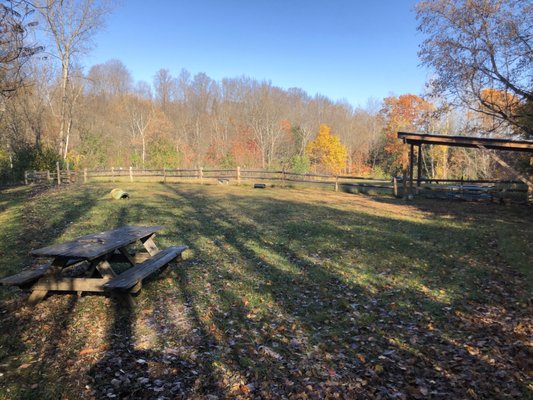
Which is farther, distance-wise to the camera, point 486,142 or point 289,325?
point 486,142

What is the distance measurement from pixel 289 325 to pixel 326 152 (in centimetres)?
4776

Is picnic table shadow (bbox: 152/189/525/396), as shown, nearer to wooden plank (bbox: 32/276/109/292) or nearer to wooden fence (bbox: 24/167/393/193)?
wooden plank (bbox: 32/276/109/292)

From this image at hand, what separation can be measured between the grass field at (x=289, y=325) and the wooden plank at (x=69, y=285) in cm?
25

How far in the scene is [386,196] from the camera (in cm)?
2002

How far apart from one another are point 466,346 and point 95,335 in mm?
4171

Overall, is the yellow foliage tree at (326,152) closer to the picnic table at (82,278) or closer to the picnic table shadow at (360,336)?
the picnic table shadow at (360,336)

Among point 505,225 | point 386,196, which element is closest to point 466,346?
point 505,225

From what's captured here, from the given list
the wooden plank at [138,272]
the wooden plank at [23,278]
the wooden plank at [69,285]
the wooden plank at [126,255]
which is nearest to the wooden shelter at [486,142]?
the wooden plank at [138,272]

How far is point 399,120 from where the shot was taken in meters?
47.8

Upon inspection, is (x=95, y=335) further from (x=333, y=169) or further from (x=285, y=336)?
(x=333, y=169)

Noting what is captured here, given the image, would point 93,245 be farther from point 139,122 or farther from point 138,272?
point 139,122

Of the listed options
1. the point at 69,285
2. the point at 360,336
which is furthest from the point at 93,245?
the point at 360,336

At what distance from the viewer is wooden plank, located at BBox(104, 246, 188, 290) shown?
170 inches

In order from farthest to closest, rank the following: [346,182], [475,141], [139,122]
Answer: [139,122]
[346,182]
[475,141]
